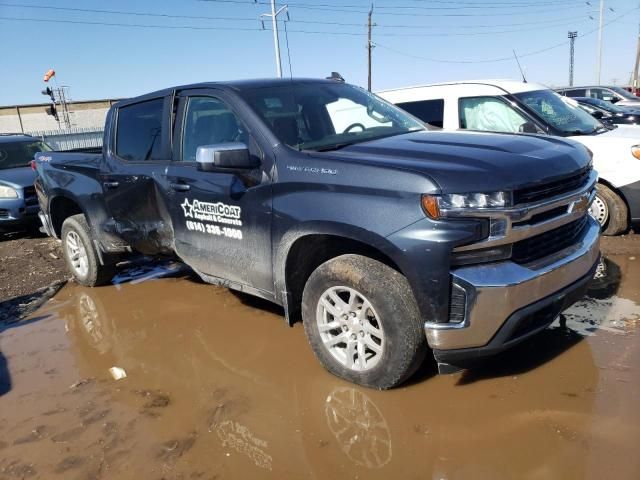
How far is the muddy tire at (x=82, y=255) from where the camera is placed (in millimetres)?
5707

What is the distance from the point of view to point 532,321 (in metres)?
2.96

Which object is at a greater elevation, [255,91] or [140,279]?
[255,91]

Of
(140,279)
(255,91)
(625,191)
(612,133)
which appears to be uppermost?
(255,91)

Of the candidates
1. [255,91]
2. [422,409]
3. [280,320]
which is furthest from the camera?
[280,320]

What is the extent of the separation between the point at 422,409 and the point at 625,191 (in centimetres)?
427

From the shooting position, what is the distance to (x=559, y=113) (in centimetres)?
669

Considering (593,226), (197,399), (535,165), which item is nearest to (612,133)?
(593,226)

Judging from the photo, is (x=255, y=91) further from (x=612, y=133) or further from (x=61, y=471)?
(x=612, y=133)

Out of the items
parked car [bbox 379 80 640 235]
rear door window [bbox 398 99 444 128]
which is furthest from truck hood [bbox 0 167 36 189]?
rear door window [bbox 398 99 444 128]

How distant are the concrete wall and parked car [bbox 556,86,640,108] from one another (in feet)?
95.6

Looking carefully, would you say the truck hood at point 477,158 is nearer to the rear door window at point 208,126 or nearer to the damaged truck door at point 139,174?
the rear door window at point 208,126

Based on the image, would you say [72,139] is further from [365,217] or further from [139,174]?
[365,217]

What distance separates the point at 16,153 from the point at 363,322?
10217 millimetres

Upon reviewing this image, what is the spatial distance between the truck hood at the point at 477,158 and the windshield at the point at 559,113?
3.22m
